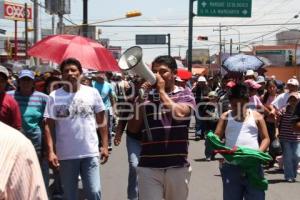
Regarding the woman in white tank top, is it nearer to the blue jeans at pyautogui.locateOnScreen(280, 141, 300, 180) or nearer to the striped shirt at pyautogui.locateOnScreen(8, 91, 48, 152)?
the striped shirt at pyautogui.locateOnScreen(8, 91, 48, 152)

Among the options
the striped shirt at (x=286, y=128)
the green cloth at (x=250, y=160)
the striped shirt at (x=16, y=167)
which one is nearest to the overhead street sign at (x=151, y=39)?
the striped shirt at (x=286, y=128)

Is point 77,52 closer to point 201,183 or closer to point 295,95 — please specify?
point 201,183

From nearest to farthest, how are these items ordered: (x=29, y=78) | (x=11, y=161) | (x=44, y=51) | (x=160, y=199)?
→ (x=11, y=161) < (x=160, y=199) < (x=29, y=78) < (x=44, y=51)

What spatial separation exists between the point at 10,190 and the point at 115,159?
35.8ft

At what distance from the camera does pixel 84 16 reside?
2808 cm

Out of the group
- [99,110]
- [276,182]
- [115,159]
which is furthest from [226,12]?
[99,110]

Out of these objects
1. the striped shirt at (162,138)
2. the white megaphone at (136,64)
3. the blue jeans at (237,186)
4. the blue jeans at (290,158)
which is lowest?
the blue jeans at (290,158)

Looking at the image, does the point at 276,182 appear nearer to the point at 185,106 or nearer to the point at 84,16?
the point at 185,106

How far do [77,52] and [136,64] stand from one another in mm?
3126

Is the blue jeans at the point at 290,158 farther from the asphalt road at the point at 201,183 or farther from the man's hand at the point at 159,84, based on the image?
the man's hand at the point at 159,84

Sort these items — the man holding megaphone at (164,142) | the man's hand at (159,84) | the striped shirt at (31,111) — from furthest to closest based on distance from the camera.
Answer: the striped shirt at (31,111), the man holding megaphone at (164,142), the man's hand at (159,84)

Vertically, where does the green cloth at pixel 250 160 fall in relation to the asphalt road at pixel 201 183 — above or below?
above

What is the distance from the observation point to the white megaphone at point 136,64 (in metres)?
4.76

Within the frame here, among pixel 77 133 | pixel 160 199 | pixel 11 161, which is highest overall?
pixel 11 161
